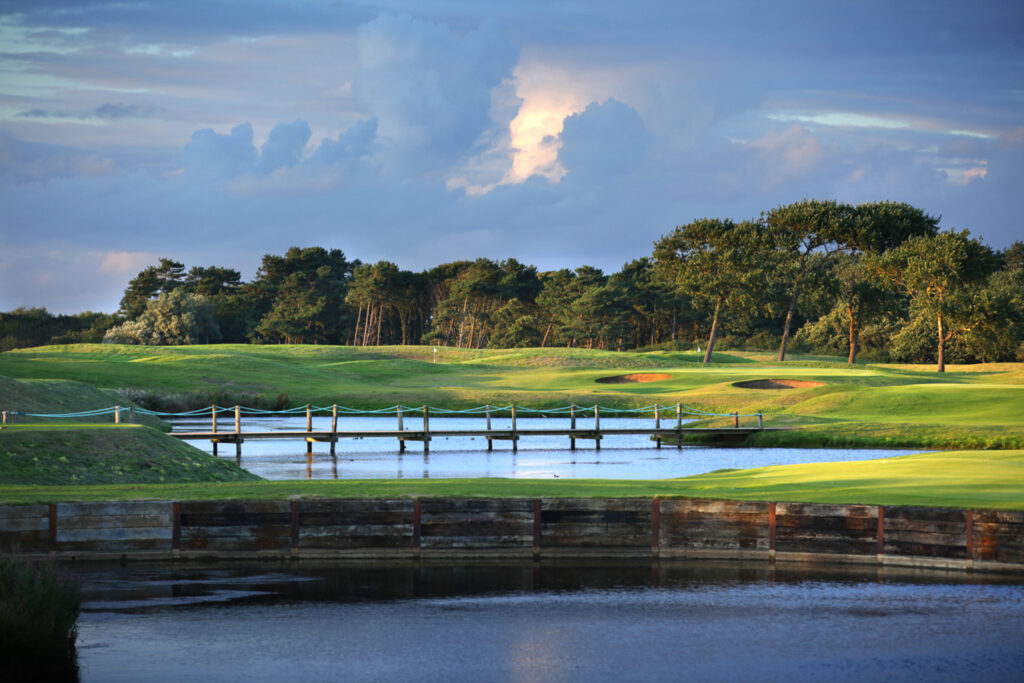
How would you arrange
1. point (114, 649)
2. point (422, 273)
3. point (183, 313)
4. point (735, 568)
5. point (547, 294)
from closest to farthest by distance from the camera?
point (114, 649) < point (735, 568) < point (183, 313) < point (547, 294) < point (422, 273)

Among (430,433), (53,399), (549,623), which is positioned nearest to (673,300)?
(430,433)

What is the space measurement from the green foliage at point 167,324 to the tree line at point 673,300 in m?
0.18

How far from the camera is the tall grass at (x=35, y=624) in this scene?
10.4 meters

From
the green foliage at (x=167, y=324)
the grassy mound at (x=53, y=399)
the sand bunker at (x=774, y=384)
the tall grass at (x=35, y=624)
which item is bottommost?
the tall grass at (x=35, y=624)

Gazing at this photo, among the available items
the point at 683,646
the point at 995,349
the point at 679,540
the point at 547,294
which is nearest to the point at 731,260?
the point at 995,349

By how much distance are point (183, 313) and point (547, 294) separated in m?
38.5

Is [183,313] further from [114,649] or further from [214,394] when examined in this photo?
[114,649]

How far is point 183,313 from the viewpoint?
106 m

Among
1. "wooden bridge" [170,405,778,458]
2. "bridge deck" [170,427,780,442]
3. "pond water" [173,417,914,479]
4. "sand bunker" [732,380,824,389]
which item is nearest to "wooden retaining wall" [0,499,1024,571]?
"pond water" [173,417,914,479]

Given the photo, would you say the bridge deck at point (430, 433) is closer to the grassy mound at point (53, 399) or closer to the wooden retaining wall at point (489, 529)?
the grassy mound at point (53, 399)

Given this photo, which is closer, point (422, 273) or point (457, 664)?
point (457, 664)

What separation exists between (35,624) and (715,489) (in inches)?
500

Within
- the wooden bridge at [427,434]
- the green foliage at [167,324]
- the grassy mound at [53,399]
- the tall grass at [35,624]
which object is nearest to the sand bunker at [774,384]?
the wooden bridge at [427,434]

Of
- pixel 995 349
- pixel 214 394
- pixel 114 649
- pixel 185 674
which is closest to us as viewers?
pixel 185 674
